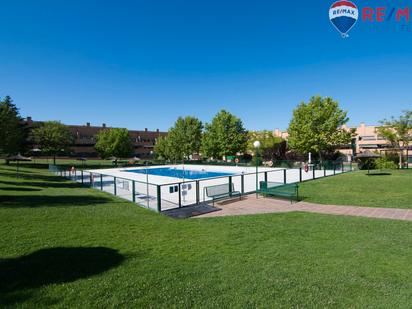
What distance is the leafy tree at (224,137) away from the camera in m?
45.3

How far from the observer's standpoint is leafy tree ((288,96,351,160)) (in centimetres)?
3406

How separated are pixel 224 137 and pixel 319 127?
16.9m

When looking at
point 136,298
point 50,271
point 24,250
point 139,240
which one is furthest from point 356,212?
point 24,250

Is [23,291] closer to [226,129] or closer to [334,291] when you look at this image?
[334,291]

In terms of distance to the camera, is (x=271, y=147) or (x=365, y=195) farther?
(x=271, y=147)

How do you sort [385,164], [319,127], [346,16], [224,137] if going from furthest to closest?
[224,137] → [319,127] → [385,164] → [346,16]

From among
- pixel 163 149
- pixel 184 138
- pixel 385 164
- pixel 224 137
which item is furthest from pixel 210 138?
pixel 385 164

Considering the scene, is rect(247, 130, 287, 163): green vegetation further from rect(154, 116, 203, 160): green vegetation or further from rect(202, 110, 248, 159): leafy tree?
rect(154, 116, 203, 160): green vegetation

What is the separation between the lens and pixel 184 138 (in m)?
51.9

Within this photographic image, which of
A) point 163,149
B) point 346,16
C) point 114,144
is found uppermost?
point 346,16

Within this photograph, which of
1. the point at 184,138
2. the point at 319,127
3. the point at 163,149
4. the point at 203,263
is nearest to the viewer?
the point at 203,263

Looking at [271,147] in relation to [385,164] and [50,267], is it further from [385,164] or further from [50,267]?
[50,267]

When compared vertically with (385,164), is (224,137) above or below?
above

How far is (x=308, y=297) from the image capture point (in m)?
3.70
